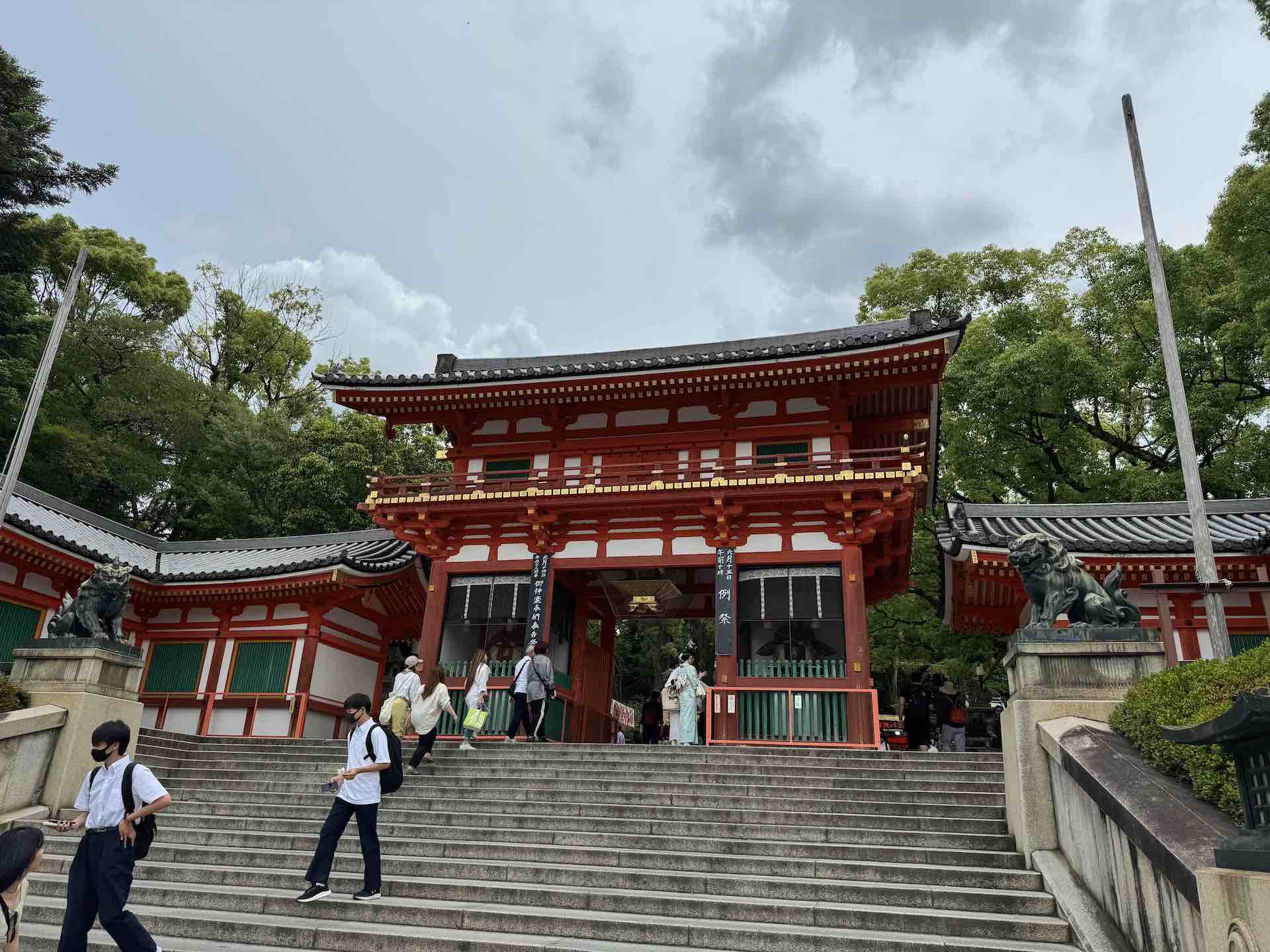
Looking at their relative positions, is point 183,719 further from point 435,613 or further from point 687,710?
point 687,710

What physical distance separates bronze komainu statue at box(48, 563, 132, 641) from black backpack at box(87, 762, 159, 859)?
18.2 feet

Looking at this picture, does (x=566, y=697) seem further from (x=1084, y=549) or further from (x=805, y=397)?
(x=1084, y=549)

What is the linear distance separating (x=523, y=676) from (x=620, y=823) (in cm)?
478

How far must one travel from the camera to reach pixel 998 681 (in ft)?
80.6

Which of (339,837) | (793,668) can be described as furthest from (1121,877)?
(793,668)

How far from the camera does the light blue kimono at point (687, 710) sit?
1305 cm

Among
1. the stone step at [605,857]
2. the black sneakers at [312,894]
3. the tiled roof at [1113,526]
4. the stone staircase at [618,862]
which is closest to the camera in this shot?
the stone staircase at [618,862]

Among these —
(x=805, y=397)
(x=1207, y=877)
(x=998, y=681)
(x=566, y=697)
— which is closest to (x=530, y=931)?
(x=1207, y=877)

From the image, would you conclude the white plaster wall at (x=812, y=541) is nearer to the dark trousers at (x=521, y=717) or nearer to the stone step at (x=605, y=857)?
the dark trousers at (x=521, y=717)

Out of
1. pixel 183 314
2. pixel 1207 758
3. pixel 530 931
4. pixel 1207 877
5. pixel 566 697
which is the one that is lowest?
pixel 530 931

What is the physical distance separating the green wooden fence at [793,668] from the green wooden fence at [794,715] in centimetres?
32

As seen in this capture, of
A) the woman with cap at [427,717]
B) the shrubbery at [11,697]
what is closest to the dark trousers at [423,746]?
the woman with cap at [427,717]

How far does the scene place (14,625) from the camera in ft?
50.8

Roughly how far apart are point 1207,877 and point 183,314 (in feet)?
128
